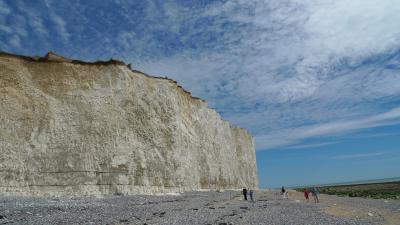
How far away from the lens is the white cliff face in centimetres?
2261

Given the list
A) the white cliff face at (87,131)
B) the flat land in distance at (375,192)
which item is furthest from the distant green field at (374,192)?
the white cliff face at (87,131)

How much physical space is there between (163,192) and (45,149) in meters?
9.43

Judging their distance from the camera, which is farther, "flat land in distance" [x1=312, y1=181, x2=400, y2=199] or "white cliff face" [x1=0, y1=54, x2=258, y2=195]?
"flat land in distance" [x1=312, y1=181, x2=400, y2=199]

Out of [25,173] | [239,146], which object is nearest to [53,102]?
[25,173]

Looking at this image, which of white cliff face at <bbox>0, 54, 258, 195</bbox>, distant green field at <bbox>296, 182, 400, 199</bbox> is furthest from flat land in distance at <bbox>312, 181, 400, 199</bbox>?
white cliff face at <bbox>0, 54, 258, 195</bbox>

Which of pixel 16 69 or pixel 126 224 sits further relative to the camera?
pixel 16 69

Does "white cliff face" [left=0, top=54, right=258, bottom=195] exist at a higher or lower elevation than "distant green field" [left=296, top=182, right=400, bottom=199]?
higher

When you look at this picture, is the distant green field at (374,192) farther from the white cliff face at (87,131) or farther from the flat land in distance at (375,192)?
the white cliff face at (87,131)

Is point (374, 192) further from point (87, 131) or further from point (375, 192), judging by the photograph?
point (87, 131)

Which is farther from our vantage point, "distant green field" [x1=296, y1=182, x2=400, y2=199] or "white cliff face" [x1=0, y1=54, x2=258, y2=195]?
"distant green field" [x1=296, y1=182, x2=400, y2=199]

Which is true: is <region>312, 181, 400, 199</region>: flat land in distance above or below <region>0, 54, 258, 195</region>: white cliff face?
below

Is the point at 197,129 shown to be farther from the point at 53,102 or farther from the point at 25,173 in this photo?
the point at 25,173

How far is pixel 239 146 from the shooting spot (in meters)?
55.1

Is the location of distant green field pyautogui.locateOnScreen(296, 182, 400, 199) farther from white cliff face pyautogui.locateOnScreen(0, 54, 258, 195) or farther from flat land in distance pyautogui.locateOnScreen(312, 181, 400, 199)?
white cliff face pyautogui.locateOnScreen(0, 54, 258, 195)
